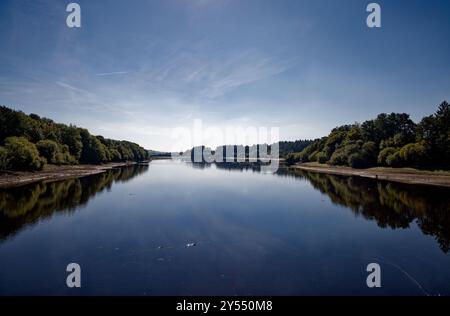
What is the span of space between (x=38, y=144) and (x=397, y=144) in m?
130

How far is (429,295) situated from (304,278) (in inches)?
268

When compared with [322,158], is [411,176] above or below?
below

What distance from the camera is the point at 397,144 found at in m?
97.9

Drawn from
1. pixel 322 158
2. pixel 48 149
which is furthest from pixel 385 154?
pixel 48 149

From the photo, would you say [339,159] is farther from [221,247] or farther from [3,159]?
[3,159]

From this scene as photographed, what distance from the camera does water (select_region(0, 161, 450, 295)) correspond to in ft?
50.3

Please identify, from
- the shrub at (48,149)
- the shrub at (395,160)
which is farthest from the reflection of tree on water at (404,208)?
the shrub at (48,149)

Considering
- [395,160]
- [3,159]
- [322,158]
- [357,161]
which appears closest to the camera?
[3,159]

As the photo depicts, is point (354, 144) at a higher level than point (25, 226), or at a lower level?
higher

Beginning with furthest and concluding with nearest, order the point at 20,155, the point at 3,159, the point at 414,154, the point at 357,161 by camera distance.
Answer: the point at 357,161
the point at 414,154
the point at 20,155
the point at 3,159

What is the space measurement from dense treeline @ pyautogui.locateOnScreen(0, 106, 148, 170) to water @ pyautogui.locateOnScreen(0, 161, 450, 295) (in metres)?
37.2
